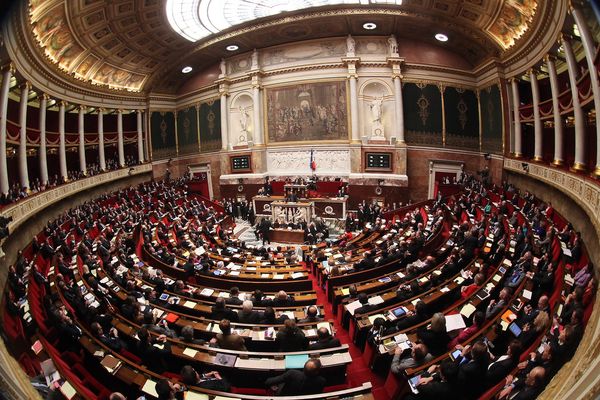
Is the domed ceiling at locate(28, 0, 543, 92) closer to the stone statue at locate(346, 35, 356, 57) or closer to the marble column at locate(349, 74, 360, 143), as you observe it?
the stone statue at locate(346, 35, 356, 57)

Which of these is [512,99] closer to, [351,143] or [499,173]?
[499,173]

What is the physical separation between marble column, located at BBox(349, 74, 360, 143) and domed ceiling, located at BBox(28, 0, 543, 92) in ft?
11.1

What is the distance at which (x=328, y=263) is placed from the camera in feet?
30.7

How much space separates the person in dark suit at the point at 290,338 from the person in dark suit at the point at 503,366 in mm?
2678

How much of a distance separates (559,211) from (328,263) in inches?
330

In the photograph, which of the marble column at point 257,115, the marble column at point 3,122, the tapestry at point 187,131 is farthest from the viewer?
the tapestry at point 187,131

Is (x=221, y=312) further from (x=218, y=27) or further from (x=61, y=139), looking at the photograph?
(x=218, y=27)

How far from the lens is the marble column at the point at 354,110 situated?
71.2 ft

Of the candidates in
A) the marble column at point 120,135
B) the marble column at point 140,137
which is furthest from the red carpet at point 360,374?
the marble column at point 140,137

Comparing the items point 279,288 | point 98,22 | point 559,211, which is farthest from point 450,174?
point 98,22

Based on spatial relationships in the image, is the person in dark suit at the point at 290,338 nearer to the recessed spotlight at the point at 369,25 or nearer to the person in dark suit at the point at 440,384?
the person in dark suit at the point at 440,384

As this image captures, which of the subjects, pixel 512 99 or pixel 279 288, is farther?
pixel 512 99

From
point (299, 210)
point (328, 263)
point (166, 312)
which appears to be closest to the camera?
point (166, 312)

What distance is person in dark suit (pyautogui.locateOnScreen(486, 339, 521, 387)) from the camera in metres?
4.03
